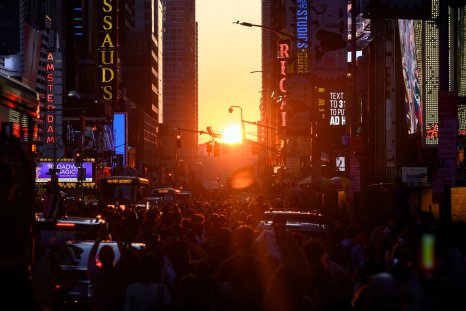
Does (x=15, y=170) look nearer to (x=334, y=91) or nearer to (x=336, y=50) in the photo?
(x=336, y=50)

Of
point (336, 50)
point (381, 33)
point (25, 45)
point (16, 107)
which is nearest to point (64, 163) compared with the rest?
point (25, 45)

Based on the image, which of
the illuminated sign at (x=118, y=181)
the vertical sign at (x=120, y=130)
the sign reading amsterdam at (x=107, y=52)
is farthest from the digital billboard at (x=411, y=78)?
the vertical sign at (x=120, y=130)

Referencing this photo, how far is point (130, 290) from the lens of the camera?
9.84m

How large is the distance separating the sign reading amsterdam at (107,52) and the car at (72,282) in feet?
261

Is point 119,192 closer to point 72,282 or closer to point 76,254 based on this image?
point 76,254

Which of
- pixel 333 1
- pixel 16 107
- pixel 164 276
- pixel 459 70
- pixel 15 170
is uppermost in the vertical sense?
pixel 333 1

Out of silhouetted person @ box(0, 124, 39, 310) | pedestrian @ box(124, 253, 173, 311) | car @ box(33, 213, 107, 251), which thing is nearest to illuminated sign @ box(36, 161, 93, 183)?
car @ box(33, 213, 107, 251)

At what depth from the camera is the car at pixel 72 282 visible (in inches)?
611

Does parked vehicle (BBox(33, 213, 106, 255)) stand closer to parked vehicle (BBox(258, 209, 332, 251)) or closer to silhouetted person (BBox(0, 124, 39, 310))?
parked vehicle (BBox(258, 209, 332, 251))

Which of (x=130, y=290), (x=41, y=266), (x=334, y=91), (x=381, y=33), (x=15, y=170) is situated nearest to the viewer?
(x=130, y=290)

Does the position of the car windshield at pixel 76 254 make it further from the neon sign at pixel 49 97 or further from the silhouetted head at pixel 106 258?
the neon sign at pixel 49 97

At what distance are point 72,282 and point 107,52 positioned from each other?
8223cm

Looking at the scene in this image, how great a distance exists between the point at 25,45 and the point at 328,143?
2116cm

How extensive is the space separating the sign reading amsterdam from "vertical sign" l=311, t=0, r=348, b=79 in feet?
182
